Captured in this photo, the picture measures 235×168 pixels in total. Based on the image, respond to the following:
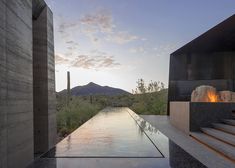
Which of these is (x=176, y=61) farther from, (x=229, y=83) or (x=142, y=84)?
(x=142, y=84)

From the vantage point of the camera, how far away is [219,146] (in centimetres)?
507

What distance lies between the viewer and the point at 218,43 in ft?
36.4

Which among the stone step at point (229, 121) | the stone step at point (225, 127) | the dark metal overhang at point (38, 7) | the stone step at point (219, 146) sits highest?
the dark metal overhang at point (38, 7)

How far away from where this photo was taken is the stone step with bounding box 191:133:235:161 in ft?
14.9

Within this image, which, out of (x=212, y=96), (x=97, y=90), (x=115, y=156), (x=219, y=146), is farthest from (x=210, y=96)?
(x=97, y=90)

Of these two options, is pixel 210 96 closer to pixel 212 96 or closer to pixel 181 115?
pixel 212 96

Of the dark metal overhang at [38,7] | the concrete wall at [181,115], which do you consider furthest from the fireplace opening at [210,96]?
the dark metal overhang at [38,7]

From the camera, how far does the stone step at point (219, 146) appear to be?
454 cm

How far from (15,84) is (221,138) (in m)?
4.24

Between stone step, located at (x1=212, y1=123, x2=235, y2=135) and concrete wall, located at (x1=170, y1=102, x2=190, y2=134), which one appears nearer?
stone step, located at (x1=212, y1=123, x2=235, y2=135)

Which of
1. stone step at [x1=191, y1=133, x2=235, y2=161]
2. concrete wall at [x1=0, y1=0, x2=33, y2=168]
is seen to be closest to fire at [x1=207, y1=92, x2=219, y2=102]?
stone step at [x1=191, y1=133, x2=235, y2=161]

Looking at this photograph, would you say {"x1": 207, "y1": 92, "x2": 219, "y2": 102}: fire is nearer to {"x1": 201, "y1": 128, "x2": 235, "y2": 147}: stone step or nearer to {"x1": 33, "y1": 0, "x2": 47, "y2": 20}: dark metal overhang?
{"x1": 201, "y1": 128, "x2": 235, "y2": 147}: stone step

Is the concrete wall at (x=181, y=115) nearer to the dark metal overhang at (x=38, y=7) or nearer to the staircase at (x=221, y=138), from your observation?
the staircase at (x=221, y=138)

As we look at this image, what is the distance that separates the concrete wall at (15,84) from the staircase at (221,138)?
10.9ft
